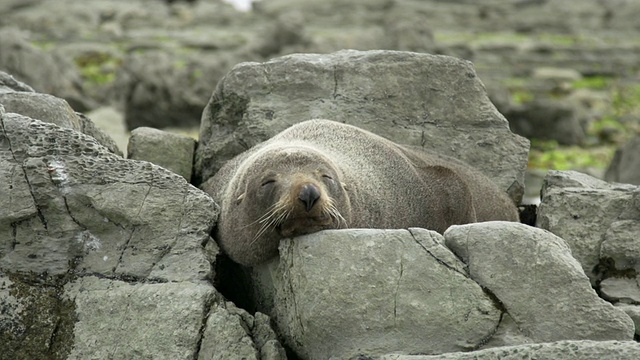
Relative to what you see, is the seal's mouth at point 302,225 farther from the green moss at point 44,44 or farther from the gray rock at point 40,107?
the green moss at point 44,44

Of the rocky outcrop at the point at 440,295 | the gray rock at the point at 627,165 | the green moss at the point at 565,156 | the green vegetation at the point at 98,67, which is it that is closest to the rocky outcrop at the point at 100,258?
the rocky outcrop at the point at 440,295

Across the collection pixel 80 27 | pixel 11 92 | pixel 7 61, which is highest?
pixel 11 92

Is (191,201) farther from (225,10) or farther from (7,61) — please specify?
(225,10)

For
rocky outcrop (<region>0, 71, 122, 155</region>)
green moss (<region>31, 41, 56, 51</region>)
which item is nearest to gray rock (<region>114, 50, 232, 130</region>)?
green moss (<region>31, 41, 56, 51</region>)

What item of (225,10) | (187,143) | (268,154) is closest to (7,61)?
(187,143)

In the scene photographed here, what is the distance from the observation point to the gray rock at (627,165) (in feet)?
66.4

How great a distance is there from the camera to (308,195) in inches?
332

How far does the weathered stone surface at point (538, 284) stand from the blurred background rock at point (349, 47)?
1134 cm

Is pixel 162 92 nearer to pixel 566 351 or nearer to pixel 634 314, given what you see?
pixel 634 314

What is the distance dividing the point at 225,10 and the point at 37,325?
167 feet

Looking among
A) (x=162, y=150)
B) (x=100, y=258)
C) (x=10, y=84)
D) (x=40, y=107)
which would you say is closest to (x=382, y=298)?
(x=100, y=258)

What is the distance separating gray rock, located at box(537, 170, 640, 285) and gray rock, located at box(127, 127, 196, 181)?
407cm

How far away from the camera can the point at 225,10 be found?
57656mm

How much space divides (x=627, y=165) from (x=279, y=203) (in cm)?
1403
